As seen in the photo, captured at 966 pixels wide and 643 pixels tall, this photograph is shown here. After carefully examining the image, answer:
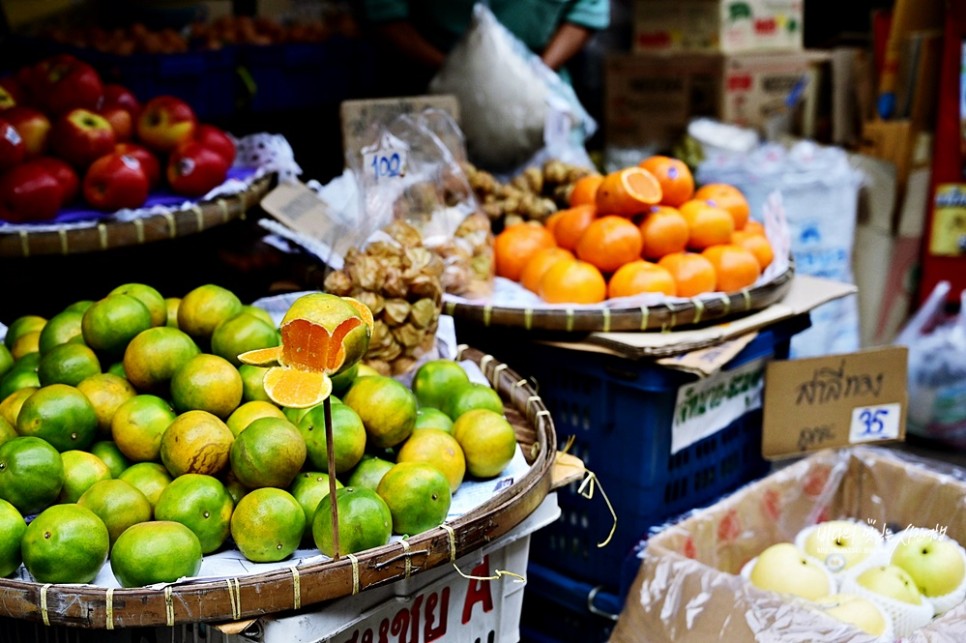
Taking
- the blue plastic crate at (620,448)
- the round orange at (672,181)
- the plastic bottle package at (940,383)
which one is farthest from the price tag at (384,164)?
the plastic bottle package at (940,383)

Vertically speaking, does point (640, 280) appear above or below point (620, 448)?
above

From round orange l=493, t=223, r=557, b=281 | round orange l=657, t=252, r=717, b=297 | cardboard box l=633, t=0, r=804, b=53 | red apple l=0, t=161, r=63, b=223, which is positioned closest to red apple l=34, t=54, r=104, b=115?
red apple l=0, t=161, r=63, b=223

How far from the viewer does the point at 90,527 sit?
1377mm

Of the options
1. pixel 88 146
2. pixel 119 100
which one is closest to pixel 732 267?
pixel 88 146

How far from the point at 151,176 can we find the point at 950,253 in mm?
3119

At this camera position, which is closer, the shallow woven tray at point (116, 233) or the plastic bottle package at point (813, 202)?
the shallow woven tray at point (116, 233)

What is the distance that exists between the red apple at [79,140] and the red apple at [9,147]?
0.32ft

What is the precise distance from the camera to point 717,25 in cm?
419

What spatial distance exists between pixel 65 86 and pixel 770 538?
2.15 m

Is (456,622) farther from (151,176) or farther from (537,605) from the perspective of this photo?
(151,176)

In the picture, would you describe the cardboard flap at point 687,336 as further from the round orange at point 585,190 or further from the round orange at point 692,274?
the round orange at point 585,190

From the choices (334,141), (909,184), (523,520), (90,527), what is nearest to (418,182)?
(523,520)

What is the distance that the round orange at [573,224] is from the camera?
2508mm

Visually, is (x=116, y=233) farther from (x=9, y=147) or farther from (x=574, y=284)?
(x=574, y=284)
